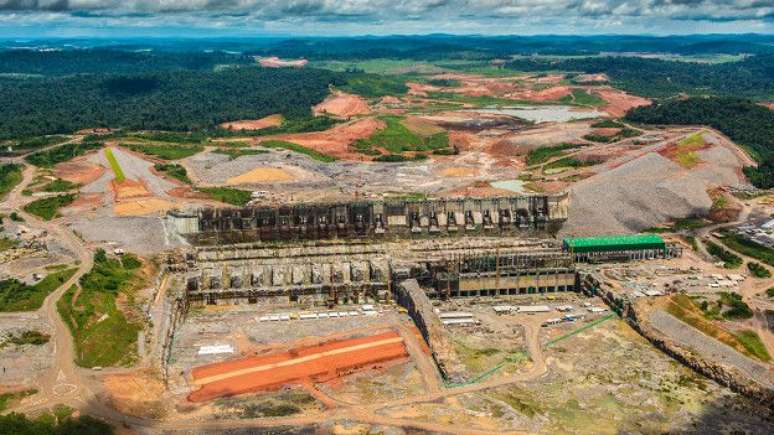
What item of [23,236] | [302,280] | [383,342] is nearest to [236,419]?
[383,342]

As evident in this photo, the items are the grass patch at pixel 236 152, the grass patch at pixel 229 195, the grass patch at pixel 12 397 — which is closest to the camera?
the grass patch at pixel 12 397

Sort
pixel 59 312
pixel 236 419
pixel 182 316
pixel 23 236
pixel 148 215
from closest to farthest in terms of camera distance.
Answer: pixel 236 419 < pixel 59 312 < pixel 182 316 < pixel 23 236 < pixel 148 215

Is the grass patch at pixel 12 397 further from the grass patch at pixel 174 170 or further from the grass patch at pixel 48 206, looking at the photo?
the grass patch at pixel 174 170

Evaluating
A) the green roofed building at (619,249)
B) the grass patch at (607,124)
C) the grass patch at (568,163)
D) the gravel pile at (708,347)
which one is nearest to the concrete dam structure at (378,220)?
the green roofed building at (619,249)

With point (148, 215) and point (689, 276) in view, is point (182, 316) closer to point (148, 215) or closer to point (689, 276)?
point (148, 215)

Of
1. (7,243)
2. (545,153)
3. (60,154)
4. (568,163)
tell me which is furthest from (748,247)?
(60,154)

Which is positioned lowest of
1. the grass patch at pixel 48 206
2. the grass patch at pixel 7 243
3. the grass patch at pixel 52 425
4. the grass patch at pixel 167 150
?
the grass patch at pixel 52 425

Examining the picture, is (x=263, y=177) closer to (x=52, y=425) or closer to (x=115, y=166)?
(x=115, y=166)

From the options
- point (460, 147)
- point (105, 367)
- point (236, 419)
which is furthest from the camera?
point (460, 147)
